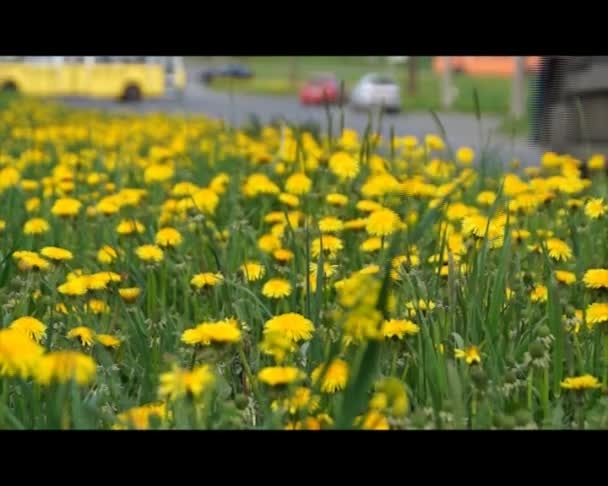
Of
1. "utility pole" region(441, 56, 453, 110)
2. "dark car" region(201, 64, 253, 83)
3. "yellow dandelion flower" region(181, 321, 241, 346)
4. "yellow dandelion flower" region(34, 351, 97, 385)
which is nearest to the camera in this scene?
"yellow dandelion flower" region(34, 351, 97, 385)

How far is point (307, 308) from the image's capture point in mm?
1820

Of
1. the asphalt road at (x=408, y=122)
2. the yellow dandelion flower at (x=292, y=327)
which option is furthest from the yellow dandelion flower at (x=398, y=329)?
the asphalt road at (x=408, y=122)

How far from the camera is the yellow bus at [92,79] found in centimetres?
1545

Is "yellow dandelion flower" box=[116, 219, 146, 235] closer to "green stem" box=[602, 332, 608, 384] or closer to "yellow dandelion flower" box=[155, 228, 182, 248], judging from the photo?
"yellow dandelion flower" box=[155, 228, 182, 248]

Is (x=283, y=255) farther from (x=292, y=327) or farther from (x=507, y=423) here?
(x=507, y=423)

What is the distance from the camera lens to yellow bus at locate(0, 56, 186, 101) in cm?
1545

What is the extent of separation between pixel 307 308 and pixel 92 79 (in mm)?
20189

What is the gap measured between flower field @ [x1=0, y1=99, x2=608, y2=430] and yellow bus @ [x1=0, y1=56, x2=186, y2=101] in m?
9.90

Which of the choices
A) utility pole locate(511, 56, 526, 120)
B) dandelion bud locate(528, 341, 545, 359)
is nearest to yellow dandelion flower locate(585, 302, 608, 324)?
dandelion bud locate(528, 341, 545, 359)

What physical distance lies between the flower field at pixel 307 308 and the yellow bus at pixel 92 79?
9.90m

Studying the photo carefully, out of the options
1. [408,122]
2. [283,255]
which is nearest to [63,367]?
[283,255]

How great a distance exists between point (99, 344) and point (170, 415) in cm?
32

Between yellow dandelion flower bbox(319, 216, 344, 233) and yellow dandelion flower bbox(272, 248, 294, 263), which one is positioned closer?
yellow dandelion flower bbox(272, 248, 294, 263)

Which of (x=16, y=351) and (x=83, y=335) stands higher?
(x=16, y=351)
